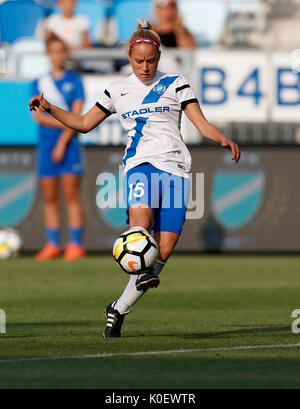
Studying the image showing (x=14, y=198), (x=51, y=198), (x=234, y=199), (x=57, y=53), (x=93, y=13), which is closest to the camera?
(x=57, y=53)

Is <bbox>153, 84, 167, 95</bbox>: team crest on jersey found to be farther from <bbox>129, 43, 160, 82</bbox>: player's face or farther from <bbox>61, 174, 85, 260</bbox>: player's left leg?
<bbox>61, 174, 85, 260</bbox>: player's left leg

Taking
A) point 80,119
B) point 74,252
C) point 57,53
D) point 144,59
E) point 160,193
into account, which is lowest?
point 160,193

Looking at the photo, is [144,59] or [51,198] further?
[51,198]

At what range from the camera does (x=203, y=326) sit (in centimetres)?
837

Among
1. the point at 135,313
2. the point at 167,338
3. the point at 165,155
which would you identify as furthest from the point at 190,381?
the point at 135,313

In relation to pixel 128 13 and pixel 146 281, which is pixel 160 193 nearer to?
pixel 146 281

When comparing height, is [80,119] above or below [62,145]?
below

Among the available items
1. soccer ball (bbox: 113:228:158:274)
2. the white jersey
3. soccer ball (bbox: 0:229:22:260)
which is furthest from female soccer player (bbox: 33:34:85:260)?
soccer ball (bbox: 113:228:158:274)

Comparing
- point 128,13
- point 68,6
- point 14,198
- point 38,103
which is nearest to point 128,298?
point 38,103

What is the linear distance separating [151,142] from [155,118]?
183mm

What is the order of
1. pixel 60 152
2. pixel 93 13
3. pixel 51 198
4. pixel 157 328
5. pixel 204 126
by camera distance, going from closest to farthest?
1. pixel 204 126
2. pixel 157 328
3. pixel 60 152
4. pixel 51 198
5. pixel 93 13

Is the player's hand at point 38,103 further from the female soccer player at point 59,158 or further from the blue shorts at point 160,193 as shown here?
the female soccer player at point 59,158

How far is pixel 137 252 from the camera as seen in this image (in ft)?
24.0
